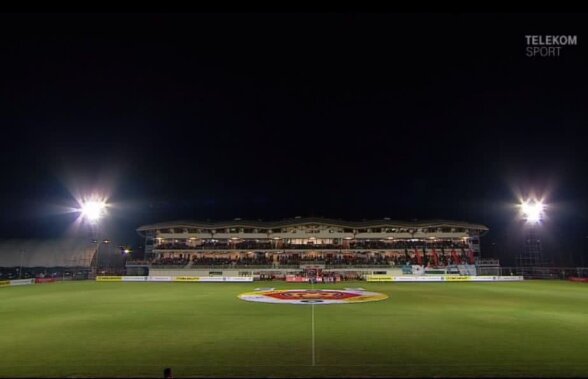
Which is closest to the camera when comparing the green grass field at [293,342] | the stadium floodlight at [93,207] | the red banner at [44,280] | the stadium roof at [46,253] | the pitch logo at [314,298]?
the green grass field at [293,342]

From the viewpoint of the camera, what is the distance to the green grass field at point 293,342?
10.7 meters

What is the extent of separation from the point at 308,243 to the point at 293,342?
222 ft

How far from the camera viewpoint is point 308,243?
267 feet

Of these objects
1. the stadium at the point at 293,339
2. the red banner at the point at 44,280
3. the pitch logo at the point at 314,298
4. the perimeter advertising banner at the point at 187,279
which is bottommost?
the perimeter advertising banner at the point at 187,279

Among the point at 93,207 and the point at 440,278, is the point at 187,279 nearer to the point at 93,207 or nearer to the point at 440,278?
the point at 93,207

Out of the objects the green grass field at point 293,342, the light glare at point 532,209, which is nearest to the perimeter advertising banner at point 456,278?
the light glare at point 532,209

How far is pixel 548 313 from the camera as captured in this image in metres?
22.5

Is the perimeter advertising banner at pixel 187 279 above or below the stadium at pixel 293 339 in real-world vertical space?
below

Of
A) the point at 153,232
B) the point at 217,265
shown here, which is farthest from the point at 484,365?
the point at 153,232

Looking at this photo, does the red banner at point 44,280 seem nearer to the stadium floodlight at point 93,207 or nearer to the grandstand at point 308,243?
the stadium floodlight at point 93,207

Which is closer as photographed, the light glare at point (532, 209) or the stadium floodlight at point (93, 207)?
the light glare at point (532, 209)

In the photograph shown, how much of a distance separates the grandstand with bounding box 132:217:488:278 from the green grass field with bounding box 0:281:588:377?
52211mm

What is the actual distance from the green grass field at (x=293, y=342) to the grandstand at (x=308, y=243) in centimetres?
5221

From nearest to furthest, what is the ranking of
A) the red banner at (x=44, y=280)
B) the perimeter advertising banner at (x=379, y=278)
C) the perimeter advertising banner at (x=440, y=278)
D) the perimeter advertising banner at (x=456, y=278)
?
the red banner at (x=44, y=280) → the perimeter advertising banner at (x=379, y=278) → the perimeter advertising banner at (x=440, y=278) → the perimeter advertising banner at (x=456, y=278)
